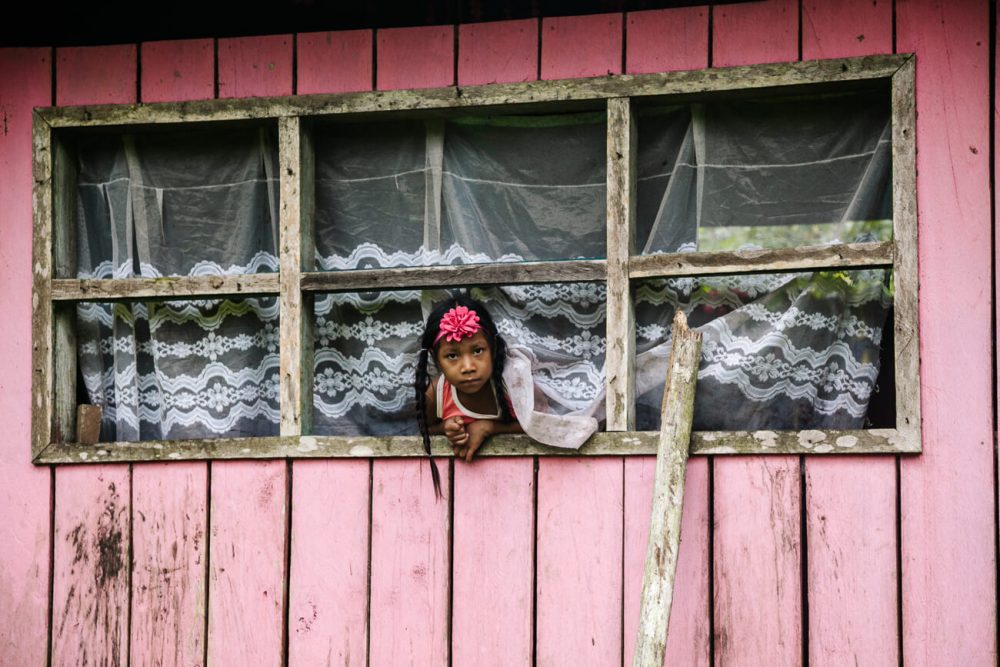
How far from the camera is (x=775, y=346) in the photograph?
3844 mm

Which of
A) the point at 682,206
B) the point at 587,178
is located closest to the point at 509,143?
the point at 587,178

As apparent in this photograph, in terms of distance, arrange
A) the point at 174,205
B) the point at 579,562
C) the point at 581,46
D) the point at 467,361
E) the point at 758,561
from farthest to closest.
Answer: the point at 174,205 < the point at 581,46 < the point at 467,361 < the point at 579,562 < the point at 758,561

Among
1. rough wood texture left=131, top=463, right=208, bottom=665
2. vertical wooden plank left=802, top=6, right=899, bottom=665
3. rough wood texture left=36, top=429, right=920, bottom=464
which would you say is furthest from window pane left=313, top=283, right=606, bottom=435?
vertical wooden plank left=802, top=6, right=899, bottom=665

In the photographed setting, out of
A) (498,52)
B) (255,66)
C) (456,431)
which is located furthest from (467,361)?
(255,66)

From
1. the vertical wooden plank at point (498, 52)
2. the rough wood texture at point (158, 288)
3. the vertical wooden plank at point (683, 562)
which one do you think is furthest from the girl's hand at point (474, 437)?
the vertical wooden plank at point (498, 52)

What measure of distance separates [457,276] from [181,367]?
995 mm

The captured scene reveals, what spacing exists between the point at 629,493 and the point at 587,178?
102 centimetres

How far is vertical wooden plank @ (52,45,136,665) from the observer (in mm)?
3959

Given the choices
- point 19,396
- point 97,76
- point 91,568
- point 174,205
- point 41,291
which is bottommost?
point 91,568

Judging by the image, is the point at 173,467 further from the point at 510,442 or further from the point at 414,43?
the point at 414,43

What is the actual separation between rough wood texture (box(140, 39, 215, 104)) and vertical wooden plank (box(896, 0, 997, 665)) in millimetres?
2111

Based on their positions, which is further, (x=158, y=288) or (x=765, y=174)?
(x=158, y=288)

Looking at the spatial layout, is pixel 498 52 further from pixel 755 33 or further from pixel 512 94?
pixel 755 33

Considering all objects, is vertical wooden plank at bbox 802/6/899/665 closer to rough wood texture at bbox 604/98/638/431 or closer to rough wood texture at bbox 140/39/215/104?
rough wood texture at bbox 604/98/638/431
